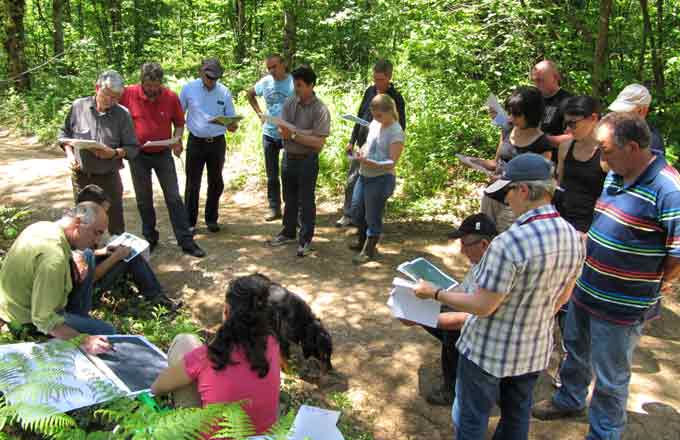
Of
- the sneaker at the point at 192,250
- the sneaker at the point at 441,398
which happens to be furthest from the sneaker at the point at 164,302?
the sneaker at the point at 441,398

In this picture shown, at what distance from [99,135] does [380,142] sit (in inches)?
109

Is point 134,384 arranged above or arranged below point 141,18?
below

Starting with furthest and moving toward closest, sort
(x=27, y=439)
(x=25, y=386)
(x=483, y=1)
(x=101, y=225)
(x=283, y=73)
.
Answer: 1. (x=483, y=1)
2. (x=283, y=73)
3. (x=101, y=225)
4. (x=27, y=439)
5. (x=25, y=386)

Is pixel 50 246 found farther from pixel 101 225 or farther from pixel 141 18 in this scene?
pixel 141 18

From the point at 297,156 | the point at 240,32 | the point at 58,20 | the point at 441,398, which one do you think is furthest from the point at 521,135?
the point at 58,20

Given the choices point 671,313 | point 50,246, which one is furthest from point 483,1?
point 50,246

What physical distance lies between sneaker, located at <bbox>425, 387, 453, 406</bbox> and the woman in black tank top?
1551 millimetres

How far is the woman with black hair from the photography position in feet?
14.0

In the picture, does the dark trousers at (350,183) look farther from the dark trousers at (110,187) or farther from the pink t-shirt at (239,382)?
the pink t-shirt at (239,382)

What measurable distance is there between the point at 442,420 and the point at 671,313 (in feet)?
9.41

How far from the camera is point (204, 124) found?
6180mm

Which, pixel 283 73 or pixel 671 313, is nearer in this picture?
pixel 671 313

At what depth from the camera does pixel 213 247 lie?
20.5ft

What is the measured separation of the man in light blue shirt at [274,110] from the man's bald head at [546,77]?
322cm
